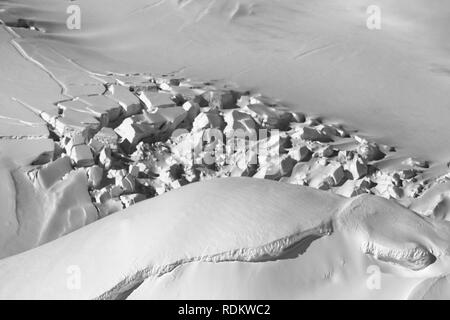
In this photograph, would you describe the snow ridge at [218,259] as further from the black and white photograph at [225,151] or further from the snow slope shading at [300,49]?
the snow slope shading at [300,49]

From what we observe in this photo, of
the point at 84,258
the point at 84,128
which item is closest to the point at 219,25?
the point at 84,128

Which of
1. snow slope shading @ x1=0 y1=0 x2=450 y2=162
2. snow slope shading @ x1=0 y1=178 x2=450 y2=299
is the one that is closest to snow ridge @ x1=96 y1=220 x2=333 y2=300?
snow slope shading @ x1=0 y1=178 x2=450 y2=299

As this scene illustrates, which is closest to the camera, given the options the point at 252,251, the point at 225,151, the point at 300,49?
the point at 252,251

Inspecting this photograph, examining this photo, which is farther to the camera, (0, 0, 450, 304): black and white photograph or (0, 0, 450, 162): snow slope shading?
(0, 0, 450, 162): snow slope shading

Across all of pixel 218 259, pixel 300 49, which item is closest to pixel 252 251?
pixel 218 259

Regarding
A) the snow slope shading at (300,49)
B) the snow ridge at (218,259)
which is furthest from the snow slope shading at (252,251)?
the snow slope shading at (300,49)

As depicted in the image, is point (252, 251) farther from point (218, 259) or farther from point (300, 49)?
point (300, 49)

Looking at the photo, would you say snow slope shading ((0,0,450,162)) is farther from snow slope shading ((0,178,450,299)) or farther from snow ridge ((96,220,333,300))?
snow ridge ((96,220,333,300))
